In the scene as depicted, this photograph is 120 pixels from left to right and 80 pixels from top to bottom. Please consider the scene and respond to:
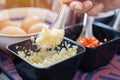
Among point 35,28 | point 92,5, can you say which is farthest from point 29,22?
point 92,5

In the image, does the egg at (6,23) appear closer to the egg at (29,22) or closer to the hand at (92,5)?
the egg at (29,22)

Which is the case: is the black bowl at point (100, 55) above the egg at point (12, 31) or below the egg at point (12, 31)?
below

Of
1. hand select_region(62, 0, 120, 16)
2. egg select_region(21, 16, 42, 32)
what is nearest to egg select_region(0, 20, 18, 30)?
egg select_region(21, 16, 42, 32)

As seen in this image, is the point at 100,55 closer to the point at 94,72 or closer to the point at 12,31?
the point at 94,72

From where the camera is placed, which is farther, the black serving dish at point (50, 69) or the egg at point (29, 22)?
the egg at point (29, 22)

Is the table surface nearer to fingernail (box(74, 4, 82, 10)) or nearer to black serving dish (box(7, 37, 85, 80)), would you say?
black serving dish (box(7, 37, 85, 80))

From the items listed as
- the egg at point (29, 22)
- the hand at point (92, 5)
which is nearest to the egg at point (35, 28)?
the egg at point (29, 22)

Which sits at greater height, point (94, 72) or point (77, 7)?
point (77, 7)

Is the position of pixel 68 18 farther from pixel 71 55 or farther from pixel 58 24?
pixel 71 55
